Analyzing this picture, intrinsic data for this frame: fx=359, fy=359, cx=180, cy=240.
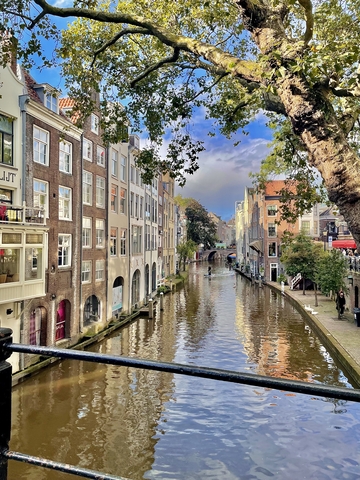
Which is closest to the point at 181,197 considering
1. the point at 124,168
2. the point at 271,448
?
the point at 124,168

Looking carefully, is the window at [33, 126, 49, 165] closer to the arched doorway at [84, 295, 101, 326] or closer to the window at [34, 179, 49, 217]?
the window at [34, 179, 49, 217]

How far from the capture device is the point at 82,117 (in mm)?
6957

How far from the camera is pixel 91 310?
2236 centimetres

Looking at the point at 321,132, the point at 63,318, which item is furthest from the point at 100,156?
the point at 321,132

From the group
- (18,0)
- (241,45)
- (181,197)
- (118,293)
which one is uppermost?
(181,197)

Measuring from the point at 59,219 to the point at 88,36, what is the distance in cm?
1182

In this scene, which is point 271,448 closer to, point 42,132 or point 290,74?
point 290,74

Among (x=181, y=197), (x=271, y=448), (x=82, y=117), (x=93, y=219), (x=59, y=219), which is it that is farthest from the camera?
(x=181, y=197)

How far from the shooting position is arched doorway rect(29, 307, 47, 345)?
52.1 ft

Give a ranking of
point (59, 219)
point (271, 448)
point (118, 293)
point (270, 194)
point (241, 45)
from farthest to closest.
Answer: point (270, 194), point (118, 293), point (59, 219), point (271, 448), point (241, 45)

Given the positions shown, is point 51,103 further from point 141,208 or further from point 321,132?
point 321,132

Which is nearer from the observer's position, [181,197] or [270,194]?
[270,194]

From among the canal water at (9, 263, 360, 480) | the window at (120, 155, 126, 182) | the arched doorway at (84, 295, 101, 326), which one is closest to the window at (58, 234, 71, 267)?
the arched doorway at (84, 295, 101, 326)

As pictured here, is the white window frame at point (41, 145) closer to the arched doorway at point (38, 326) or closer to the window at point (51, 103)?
the window at point (51, 103)
